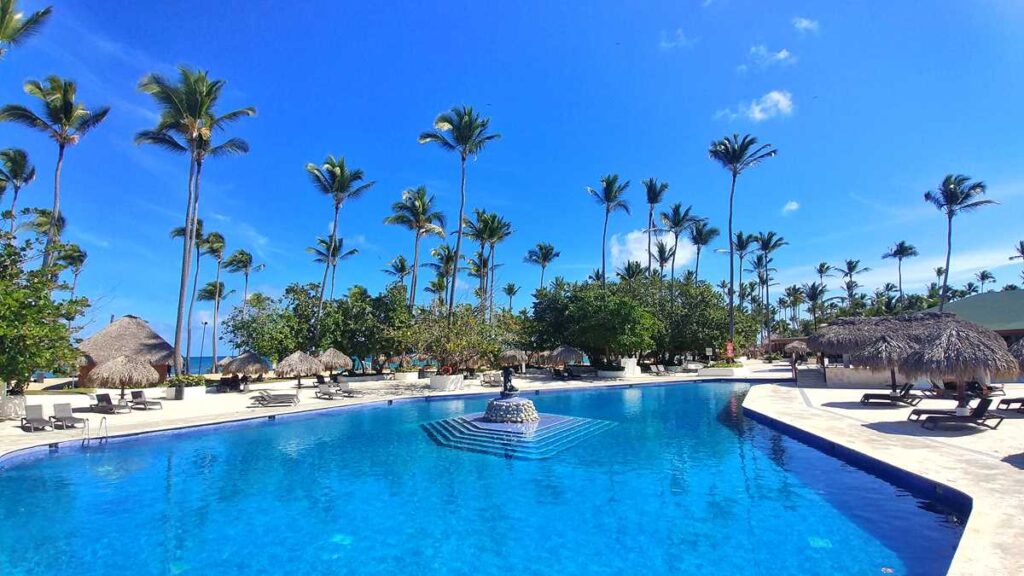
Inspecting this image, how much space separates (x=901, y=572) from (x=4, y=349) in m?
21.0

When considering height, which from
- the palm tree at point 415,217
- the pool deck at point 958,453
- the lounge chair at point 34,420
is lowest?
the lounge chair at point 34,420

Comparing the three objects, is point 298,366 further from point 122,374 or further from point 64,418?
point 64,418

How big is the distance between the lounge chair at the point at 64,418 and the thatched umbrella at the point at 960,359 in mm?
22542

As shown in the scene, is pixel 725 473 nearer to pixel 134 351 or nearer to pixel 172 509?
pixel 172 509

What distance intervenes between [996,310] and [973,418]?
101 feet

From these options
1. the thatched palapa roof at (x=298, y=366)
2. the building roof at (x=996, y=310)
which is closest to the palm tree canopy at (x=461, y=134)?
the thatched palapa roof at (x=298, y=366)

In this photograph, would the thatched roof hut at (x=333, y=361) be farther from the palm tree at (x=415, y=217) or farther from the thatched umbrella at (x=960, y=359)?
the thatched umbrella at (x=960, y=359)

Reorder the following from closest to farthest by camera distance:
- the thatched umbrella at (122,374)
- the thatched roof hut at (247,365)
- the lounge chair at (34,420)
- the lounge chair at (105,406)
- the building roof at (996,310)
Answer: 1. the lounge chair at (34,420)
2. the lounge chair at (105,406)
3. the thatched umbrella at (122,374)
4. the thatched roof hut at (247,365)
5. the building roof at (996,310)

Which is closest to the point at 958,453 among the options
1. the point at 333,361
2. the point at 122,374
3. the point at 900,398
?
the point at 900,398

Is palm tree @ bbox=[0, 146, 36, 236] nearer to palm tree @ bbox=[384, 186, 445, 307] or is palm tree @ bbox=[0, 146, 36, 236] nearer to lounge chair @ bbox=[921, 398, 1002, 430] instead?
palm tree @ bbox=[384, 186, 445, 307]

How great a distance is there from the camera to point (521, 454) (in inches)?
469

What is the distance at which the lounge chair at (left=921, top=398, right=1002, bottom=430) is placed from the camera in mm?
11648

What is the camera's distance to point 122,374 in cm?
1833

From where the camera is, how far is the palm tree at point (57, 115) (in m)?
21.6
